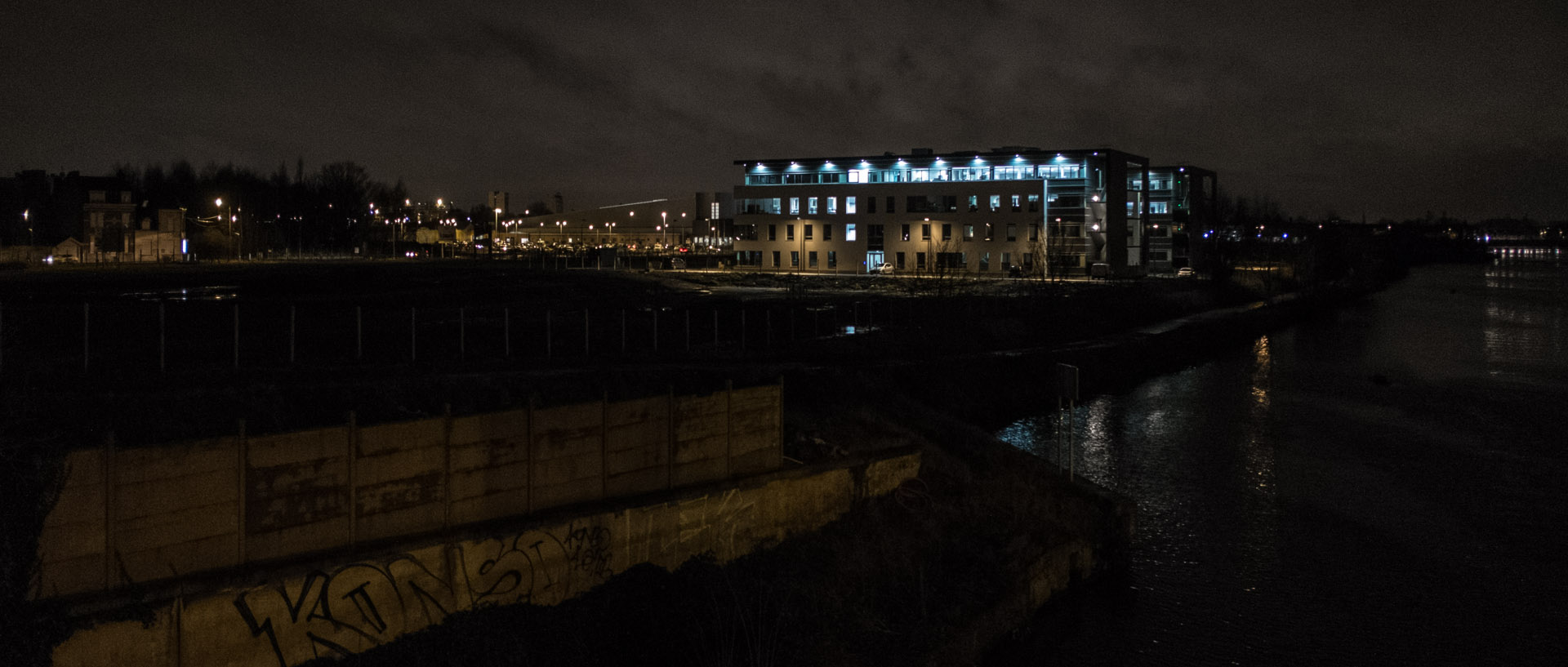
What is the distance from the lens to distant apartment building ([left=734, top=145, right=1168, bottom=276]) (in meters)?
111

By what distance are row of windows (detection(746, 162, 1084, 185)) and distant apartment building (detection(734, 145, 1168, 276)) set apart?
0.11m

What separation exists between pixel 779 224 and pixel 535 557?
110234 millimetres

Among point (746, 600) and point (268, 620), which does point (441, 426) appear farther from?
point (746, 600)

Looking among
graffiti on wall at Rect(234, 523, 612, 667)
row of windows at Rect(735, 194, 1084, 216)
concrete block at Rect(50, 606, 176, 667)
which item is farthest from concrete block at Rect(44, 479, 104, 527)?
row of windows at Rect(735, 194, 1084, 216)

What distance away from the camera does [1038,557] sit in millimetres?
17219

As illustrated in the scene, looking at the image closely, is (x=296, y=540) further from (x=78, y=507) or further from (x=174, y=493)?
(x=78, y=507)

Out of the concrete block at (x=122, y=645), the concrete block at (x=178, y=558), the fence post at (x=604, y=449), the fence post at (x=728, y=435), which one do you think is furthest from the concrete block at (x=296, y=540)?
the fence post at (x=728, y=435)

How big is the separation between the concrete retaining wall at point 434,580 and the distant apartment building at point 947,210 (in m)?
88.9

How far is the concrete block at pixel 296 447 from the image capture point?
10.6 metres

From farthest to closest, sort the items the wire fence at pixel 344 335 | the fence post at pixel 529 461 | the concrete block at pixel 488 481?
the wire fence at pixel 344 335, the fence post at pixel 529 461, the concrete block at pixel 488 481

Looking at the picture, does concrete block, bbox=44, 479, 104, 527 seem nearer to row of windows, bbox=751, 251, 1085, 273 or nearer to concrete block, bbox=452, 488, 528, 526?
concrete block, bbox=452, 488, 528, 526

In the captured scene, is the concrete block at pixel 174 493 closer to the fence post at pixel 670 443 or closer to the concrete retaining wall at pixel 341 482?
the concrete retaining wall at pixel 341 482

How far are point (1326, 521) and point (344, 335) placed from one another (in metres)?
28.1

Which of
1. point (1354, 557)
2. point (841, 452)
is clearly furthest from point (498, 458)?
point (1354, 557)
